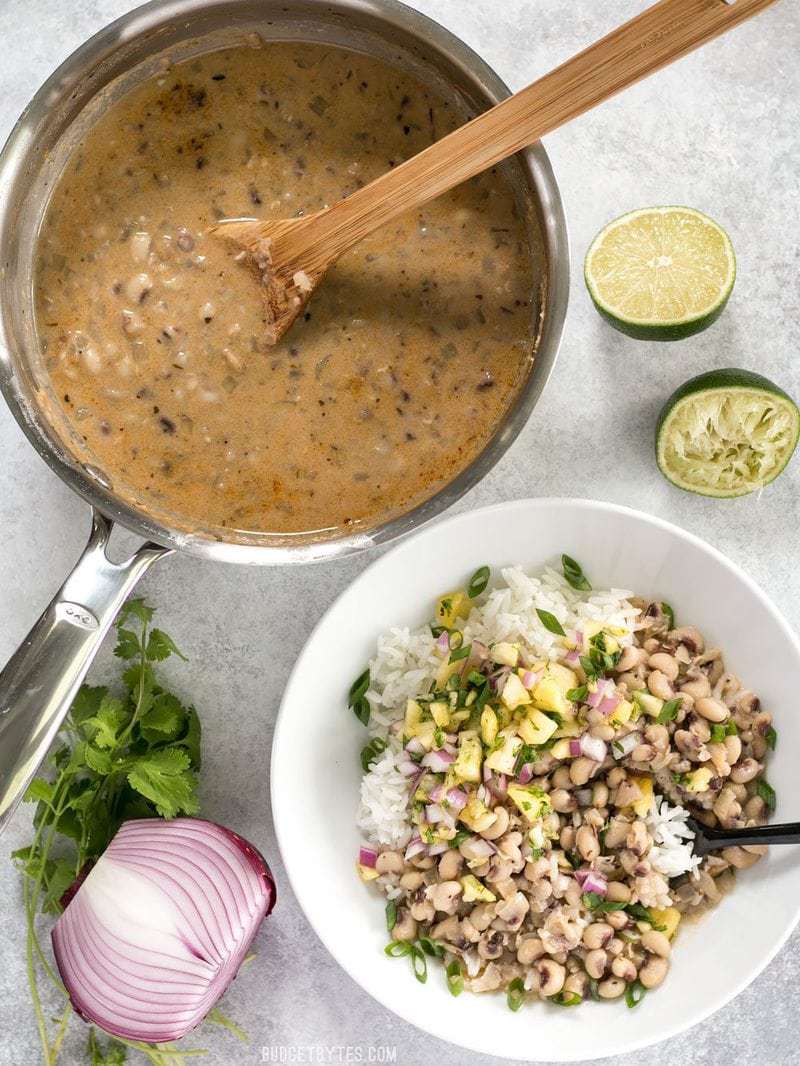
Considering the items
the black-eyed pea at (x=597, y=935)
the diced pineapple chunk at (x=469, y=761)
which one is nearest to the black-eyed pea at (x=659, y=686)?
→ the diced pineapple chunk at (x=469, y=761)

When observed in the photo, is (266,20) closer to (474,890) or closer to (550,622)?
(550,622)

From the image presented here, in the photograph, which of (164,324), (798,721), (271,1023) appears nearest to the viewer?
(164,324)

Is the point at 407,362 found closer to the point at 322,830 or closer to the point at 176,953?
the point at 322,830

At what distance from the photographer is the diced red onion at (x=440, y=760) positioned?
2.19m

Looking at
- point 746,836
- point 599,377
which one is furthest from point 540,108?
point 746,836

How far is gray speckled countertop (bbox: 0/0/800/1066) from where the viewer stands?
2318 millimetres

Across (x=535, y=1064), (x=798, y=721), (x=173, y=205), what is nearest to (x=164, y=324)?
(x=173, y=205)

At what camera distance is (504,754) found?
7.05 feet

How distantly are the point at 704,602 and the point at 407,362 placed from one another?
835mm

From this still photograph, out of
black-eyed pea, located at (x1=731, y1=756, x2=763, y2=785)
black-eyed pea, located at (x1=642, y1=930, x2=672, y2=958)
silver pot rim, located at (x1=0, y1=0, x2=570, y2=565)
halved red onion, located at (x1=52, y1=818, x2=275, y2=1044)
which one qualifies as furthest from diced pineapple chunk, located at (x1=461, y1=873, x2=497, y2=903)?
silver pot rim, located at (x1=0, y1=0, x2=570, y2=565)

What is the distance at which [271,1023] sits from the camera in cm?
242

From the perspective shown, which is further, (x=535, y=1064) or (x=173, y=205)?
(x=535, y=1064)

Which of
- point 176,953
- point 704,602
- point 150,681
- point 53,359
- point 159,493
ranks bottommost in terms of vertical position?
point 176,953

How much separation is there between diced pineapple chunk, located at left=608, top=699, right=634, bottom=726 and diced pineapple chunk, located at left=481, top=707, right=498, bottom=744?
226 millimetres
